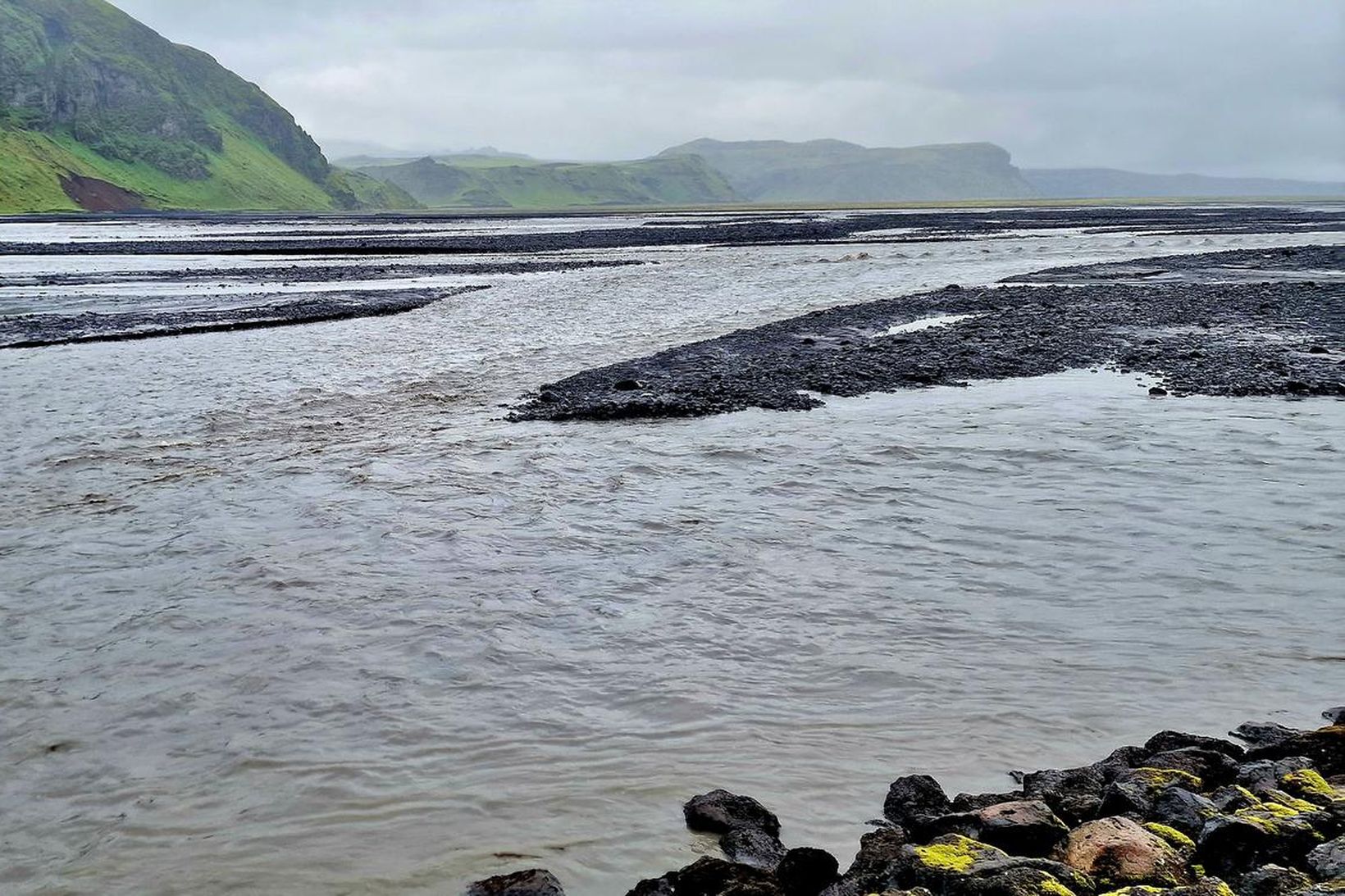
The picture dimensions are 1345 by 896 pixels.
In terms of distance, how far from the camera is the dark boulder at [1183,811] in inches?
202

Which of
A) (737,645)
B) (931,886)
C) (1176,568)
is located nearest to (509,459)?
(737,645)

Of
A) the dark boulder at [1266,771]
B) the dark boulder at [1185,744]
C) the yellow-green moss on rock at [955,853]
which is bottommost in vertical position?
the dark boulder at [1185,744]

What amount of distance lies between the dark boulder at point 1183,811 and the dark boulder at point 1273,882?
1.49 feet

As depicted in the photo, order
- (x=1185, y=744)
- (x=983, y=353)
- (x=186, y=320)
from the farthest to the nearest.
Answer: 1. (x=186, y=320)
2. (x=983, y=353)
3. (x=1185, y=744)

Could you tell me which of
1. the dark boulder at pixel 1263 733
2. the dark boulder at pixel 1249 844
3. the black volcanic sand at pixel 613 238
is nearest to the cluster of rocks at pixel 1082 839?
the dark boulder at pixel 1249 844

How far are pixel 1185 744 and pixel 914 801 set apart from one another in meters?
1.70

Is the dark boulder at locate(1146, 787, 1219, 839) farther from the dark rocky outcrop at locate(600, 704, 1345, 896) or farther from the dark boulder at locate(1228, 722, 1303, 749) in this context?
the dark boulder at locate(1228, 722, 1303, 749)

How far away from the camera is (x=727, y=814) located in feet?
18.7

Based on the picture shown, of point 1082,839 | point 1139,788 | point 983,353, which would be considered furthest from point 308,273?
point 1082,839

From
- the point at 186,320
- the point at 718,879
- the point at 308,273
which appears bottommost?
the point at 718,879

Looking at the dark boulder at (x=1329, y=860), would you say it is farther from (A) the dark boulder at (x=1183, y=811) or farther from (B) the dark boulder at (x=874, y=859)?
(B) the dark boulder at (x=874, y=859)

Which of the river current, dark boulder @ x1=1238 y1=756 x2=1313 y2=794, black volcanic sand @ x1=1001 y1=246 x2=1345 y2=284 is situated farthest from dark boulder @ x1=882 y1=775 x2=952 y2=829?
black volcanic sand @ x1=1001 y1=246 x2=1345 y2=284

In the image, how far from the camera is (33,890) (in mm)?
5273

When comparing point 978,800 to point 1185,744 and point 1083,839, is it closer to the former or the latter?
point 1083,839
